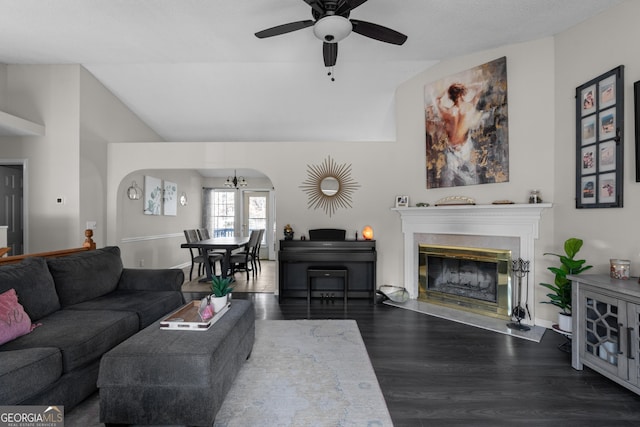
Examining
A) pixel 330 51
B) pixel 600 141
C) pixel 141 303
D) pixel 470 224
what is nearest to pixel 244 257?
pixel 141 303

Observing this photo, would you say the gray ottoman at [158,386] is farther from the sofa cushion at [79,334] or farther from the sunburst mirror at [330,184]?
the sunburst mirror at [330,184]

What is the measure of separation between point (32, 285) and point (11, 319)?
0.47m

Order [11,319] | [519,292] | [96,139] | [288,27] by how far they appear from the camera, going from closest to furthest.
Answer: [11,319] < [288,27] < [519,292] < [96,139]

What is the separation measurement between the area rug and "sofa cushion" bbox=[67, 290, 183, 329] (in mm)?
711

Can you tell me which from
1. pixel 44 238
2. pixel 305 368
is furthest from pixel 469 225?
pixel 44 238

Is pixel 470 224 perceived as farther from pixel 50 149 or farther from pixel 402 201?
pixel 50 149

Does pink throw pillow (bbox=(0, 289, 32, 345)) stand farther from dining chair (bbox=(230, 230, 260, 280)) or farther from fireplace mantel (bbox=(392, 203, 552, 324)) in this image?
fireplace mantel (bbox=(392, 203, 552, 324))

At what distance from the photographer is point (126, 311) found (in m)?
2.55

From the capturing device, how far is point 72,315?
2363mm

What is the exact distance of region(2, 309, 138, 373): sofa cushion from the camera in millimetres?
1879

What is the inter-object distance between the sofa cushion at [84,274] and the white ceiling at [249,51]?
8.09ft

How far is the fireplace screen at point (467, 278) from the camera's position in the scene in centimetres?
371

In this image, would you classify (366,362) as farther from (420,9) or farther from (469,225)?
(420,9)

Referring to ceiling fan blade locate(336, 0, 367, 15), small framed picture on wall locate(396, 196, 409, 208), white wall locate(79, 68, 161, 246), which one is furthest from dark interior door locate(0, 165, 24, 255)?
small framed picture on wall locate(396, 196, 409, 208)
